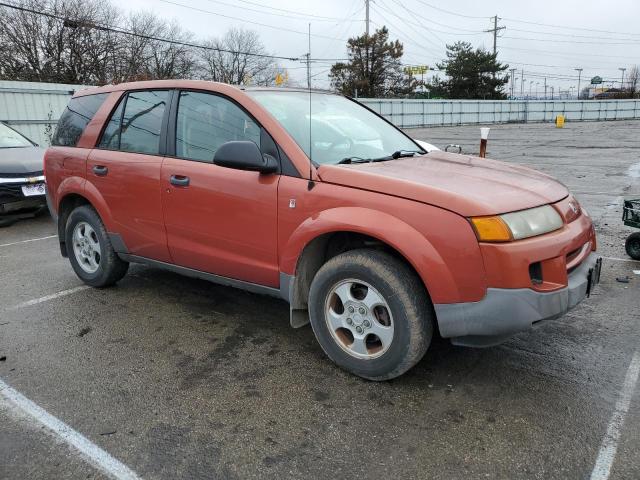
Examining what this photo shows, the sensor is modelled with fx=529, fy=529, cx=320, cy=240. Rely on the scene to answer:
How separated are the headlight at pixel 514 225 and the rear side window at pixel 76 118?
3533mm

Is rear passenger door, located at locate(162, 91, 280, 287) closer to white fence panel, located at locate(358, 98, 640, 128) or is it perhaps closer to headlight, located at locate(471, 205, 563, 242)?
headlight, located at locate(471, 205, 563, 242)

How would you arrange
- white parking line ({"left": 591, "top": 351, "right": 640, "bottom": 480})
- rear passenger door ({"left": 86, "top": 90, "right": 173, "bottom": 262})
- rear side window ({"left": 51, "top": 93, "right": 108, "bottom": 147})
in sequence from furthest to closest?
rear side window ({"left": 51, "top": 93, "right": 108, "bottom": 147}), rear passenger door ({"left": 86, "top": 90, "right": 173, "bottom": 262}), white parking line ({"left": 591, "top": 351, "right": 640, "bottom": 480})

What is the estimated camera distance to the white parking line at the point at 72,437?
2.41 meters

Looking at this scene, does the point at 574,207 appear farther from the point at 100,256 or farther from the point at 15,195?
the point at 15,195

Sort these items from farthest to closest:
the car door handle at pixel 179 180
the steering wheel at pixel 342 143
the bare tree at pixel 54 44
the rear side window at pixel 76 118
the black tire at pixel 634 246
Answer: the bare tree at pixel 54 44 < the black tire at pixel 634 246 < the rear side window at pixel 76 118 < the car door handle at pixel 179 180 < the steering wheel at pixel 342 143

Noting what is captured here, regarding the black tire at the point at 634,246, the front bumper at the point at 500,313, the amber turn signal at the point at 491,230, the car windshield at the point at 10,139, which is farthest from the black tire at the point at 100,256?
the car windshield at the point at 10,139

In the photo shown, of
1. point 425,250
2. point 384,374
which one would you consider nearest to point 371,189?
point 425,250

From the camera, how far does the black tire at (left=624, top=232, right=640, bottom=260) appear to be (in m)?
5.49

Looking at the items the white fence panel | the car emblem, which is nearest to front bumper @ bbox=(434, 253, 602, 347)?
the car emblem

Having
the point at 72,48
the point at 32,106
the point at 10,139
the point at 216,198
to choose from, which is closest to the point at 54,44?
the point at 72,48

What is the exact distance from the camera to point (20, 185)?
7980mm

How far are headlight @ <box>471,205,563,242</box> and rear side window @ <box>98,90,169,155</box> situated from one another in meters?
2.55

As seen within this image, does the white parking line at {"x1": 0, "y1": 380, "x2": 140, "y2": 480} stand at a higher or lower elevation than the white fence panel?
lower

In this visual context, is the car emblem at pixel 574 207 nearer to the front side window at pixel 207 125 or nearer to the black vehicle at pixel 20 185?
the front side window at pixel 207 125
